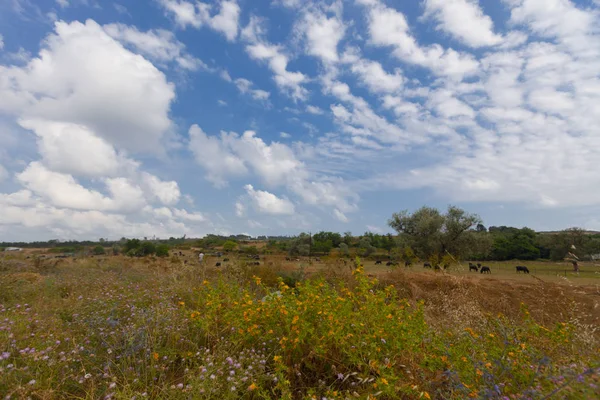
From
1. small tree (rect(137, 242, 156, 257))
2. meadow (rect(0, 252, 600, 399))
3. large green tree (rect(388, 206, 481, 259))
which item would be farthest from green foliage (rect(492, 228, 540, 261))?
meadow (rect(0, 252, 600, 399))

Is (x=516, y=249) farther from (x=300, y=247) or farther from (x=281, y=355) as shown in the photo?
(x=281, y=355)

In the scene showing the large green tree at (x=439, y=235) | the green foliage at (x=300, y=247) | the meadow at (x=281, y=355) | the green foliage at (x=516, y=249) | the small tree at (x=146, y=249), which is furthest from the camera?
the green foliage at (x=300, y=247)

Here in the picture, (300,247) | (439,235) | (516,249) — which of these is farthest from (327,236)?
(439,235)

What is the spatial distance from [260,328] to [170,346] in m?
1.00

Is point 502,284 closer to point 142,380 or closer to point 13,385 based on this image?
point 142,380

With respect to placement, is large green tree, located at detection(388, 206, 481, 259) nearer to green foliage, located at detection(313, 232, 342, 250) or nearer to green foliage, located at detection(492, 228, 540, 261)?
green foliage, located at detection(492, 228, 540, 261)

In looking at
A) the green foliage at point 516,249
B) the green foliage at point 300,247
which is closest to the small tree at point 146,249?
the green foliage at point 300,247

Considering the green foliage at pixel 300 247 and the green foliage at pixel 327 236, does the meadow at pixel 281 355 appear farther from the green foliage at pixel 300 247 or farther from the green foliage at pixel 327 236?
the green foliage at pixel 327 236

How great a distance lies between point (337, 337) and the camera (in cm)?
312

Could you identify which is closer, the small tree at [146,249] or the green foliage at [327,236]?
the small tree at [146,249]

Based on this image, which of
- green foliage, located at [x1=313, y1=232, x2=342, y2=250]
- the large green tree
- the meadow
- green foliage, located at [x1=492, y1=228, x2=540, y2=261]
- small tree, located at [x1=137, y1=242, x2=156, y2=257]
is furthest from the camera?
green foliage, located at [x1=313, y1=232, x2=342, y2=250]

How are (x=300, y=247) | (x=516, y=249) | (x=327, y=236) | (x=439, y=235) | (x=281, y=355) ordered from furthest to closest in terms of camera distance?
(x=327, y=236), (x=300, y=247), (x=516, y=249), (x=439, y=235), (x=281, y=355)

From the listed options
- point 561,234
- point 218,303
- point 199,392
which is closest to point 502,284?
point 218,303

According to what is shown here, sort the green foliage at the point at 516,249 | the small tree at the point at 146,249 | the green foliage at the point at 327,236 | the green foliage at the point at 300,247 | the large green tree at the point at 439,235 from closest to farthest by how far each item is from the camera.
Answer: the large green tree at the point at 439,235 → the small tree at the point at 146,249 → the green foliage at the point at 516,249 → the green foliage at the point at 300,247 → the green foliage at the point at 327,236
